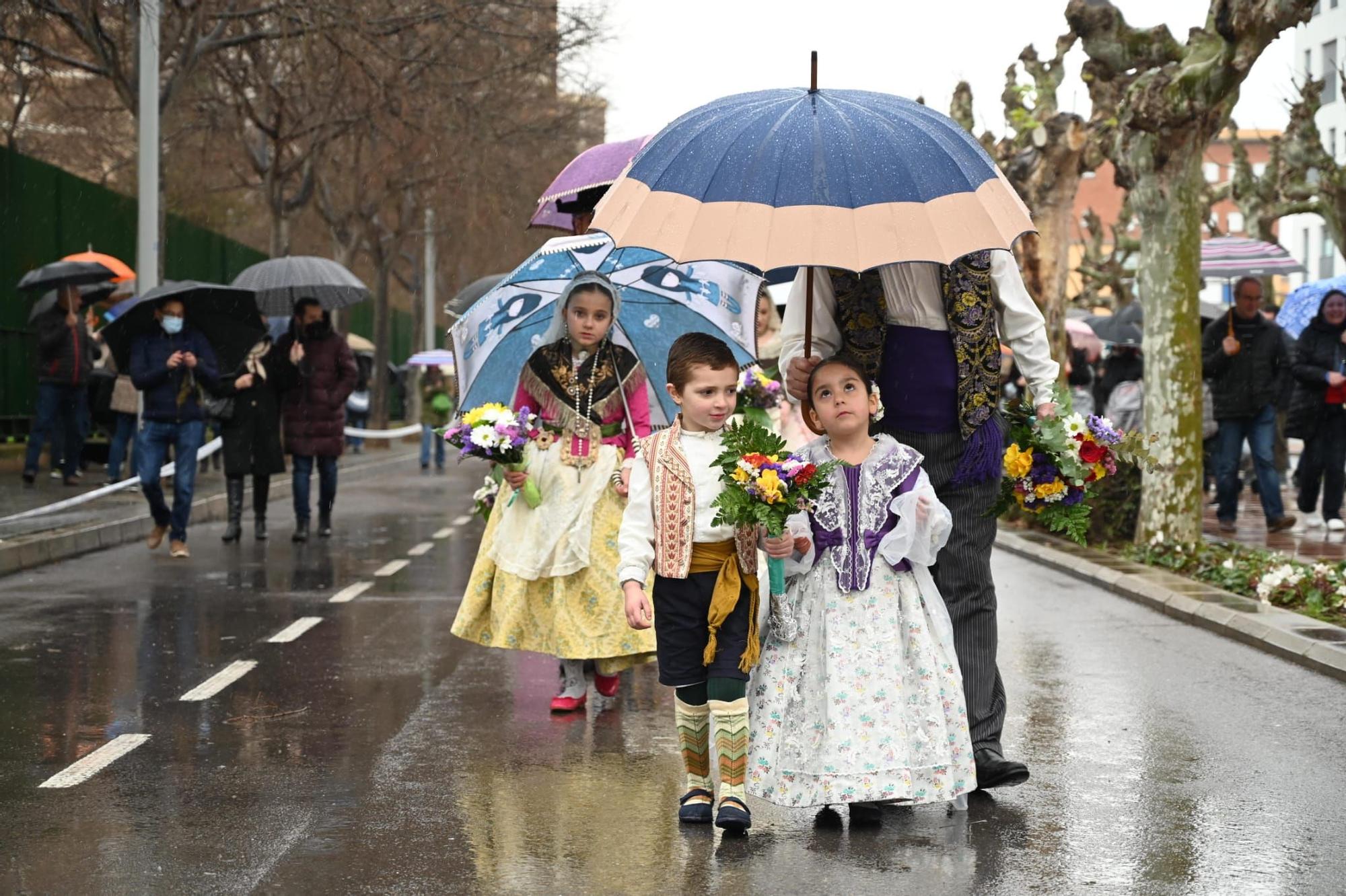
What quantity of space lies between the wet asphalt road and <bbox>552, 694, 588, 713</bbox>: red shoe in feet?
0.41

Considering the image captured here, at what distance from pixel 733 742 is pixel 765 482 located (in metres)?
0.87

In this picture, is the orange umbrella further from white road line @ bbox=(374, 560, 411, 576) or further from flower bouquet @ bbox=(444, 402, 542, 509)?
flower bouquet @ bbox=(444, 402, 542, 509)

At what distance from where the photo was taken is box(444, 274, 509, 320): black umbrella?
30.9ft

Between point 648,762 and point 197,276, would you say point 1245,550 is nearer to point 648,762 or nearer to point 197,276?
point 648,762

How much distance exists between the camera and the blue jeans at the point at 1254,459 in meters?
16.3

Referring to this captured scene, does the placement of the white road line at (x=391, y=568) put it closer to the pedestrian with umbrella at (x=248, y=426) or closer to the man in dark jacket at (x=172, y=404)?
the man in dark jacket at (x=172, y=404)

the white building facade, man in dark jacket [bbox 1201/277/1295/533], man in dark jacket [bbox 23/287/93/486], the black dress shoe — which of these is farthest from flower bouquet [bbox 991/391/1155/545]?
the white building facade

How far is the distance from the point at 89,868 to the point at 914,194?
3040 mm

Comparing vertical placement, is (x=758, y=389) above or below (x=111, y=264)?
below

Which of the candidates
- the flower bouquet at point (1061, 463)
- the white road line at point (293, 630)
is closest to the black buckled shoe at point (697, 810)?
the flower bouquet at point (1061, 463)

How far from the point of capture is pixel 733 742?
5.78m

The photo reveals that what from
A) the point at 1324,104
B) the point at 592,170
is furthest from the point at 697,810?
the point at 1324,104

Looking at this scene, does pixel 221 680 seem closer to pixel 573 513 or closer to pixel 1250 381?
pixel 573 513

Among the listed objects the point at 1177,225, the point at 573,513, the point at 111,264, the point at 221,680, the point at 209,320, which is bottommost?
the point at 221,680
